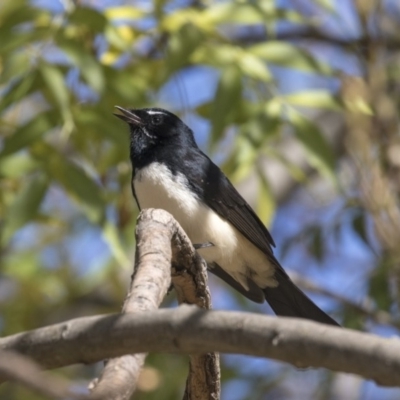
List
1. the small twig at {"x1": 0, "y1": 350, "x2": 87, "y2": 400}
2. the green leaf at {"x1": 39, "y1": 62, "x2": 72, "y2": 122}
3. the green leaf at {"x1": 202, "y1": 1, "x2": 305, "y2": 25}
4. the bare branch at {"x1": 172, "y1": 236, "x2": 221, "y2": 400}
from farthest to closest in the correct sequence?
the green leaf at {"x1": 202, "y1": 1, "x2": 305, "y2": 25}
the green leaf at {"x1": 39, "y1": 62, "x2": 72, "y2": 122}
the bare branch at {"x1": 172, "y1": 236, "x2": 221, "y2": 400}
the small twig at {"x1": 0, "y1": 350, "x2": 87, "y2": 400}

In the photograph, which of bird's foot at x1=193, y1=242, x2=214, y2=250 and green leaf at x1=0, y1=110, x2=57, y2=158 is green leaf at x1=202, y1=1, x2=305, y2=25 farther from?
bird's foot at x1=193, y1=242, x2=214, y2=250

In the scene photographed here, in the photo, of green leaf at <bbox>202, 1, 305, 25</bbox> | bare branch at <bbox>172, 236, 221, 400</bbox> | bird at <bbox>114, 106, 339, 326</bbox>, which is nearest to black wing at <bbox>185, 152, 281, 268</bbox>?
bird at <bbox>114, 106, 339, 326</bbox>

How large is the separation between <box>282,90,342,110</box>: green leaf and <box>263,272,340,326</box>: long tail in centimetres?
89

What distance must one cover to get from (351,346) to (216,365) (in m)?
1.35

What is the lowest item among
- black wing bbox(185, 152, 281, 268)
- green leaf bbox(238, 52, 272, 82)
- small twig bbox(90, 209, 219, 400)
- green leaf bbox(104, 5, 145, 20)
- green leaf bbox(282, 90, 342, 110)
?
small twig bbox(90, 209, 219, 400)

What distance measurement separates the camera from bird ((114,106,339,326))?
4.27 meters

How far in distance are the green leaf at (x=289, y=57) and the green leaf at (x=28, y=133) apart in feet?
3.61

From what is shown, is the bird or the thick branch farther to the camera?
the bird

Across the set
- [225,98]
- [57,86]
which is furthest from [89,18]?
[225,98]

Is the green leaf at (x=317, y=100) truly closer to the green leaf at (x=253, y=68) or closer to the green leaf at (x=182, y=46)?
the green leaf at (x=253, y=68)

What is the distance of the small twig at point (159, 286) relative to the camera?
1698 millimetres

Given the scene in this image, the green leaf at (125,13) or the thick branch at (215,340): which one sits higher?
the green leaf at (125,13)

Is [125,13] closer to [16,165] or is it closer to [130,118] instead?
[130,118]

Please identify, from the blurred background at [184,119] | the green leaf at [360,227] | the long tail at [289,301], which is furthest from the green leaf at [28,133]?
the green leaf at [360,227]
